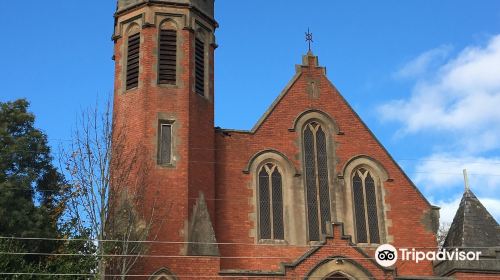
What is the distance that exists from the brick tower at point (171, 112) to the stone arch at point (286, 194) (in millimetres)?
1684

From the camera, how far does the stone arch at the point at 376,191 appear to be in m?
25.9

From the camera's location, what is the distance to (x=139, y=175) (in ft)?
76.0

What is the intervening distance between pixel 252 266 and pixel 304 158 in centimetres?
470

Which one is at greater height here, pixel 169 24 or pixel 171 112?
pixel 169 24

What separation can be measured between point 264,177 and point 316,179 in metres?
1.98

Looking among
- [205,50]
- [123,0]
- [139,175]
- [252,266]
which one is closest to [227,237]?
[252,266]

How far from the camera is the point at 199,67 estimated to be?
86.5ft

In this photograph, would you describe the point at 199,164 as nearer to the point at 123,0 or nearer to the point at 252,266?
the point at 252,266

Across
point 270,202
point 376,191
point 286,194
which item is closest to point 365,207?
point 376,191

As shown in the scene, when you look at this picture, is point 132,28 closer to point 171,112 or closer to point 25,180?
point 171,112

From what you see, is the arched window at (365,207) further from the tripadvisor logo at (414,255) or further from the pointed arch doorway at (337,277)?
the pointed arch doorway at (337,277)

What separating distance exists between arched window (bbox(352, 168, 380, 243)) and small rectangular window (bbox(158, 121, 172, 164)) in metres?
7.21

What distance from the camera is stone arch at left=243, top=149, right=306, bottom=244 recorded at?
25141 mm

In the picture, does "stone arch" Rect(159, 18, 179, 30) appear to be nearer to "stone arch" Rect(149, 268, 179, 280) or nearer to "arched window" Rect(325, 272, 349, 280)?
"stone arch" Rect(149, 268, 179, 280)
